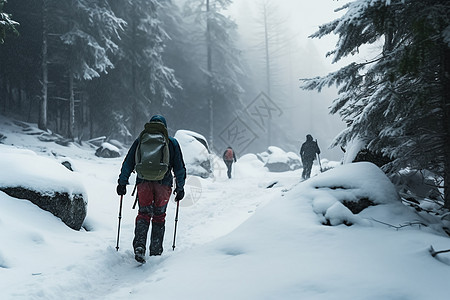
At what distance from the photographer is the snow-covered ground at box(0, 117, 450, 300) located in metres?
2.46

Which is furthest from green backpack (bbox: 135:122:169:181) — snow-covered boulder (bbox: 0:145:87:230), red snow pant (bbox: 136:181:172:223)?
snow-covered boulder (bbox: 0:145:87:230)

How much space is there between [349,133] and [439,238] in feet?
6.98

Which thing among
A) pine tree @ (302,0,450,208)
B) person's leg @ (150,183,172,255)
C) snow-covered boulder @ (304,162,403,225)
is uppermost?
pine tree @ (302,0,450,208)

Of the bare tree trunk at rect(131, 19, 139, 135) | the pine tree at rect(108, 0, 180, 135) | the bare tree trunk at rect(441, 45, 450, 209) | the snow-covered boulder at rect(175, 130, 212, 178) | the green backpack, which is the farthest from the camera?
the bare tree trunk at rect(131, 19, 139, 135)

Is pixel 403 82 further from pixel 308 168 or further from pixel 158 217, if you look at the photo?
pixel 308 168

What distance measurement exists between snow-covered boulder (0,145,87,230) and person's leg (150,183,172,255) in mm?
1777

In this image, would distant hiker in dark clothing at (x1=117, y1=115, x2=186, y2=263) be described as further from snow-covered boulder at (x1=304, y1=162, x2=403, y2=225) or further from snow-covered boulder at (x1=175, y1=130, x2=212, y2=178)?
snow-covered boulder at (x1=175, y1=130, x2=212, y2=178)

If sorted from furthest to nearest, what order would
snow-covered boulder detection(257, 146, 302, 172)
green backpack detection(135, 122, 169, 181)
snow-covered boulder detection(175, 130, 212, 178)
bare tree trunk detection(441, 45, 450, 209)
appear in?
1. snow-covered boulder detection(257, 146, 302, 172)
2. snow-covered boulder detection(175, 130, 212, 178)
3. green backpack detection(135, 122, 169, 181)
4. bare tree trunk detection(441, 45, 450, 209)

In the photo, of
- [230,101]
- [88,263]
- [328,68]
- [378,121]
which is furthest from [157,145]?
[328,68]

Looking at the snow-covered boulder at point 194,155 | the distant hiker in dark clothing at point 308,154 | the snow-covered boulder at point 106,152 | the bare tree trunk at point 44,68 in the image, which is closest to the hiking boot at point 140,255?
the snow-covered boulder at point 194,155

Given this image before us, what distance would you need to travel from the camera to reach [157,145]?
171 inches

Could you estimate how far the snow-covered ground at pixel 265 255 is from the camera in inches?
97.0

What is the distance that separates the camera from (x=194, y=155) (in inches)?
604

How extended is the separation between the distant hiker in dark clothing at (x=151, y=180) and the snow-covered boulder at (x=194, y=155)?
33.1 feet
